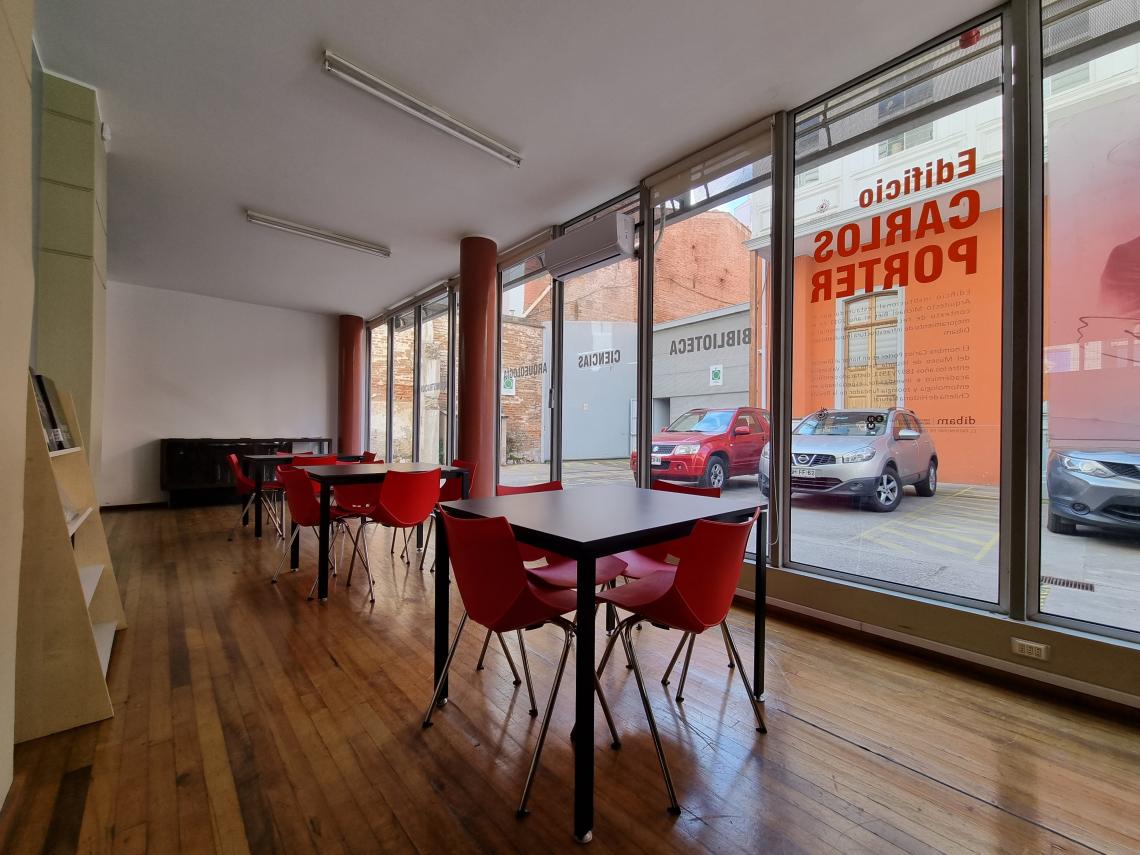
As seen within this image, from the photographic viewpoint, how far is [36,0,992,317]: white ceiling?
8.86 ft

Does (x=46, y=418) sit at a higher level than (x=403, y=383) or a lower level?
lower

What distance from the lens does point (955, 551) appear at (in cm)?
285

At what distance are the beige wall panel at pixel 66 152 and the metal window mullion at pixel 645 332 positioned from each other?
3836 millimetres

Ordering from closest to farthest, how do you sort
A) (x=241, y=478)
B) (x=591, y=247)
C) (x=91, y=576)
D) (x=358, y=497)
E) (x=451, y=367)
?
(x=91, y=576), (x=358, y=497), (x=591, y=247), (x=241, y=478), (x=451, y=367)

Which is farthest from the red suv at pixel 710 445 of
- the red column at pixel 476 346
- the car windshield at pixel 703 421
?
the red column at pixel 476 346

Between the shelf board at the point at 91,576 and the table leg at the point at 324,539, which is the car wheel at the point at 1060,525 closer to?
the table leg at the point at 324,539

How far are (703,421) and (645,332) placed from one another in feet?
3.05

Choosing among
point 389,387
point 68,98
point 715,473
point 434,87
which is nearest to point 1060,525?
point 715,473

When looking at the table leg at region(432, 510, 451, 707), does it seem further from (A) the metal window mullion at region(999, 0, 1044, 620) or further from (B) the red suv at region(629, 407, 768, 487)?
(A) the metal window mullion at region(999, 0, 1044, 620)

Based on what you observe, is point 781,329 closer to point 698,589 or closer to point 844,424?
point 844,424

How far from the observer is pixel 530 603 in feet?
6.05

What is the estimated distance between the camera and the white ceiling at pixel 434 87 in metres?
2.70

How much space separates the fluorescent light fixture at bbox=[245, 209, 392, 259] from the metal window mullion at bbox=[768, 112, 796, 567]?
4425mm

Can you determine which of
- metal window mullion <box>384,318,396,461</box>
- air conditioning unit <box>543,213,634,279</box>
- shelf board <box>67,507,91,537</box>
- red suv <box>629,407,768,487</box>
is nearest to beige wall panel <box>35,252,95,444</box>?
shelf board <box>67,507,91,537</box>
